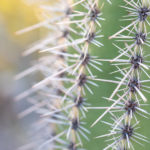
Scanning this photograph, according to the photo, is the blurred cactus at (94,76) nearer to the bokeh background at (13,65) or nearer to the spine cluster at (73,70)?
the spine cluster at (73,70)

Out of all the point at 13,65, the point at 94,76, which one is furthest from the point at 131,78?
the point at 13,65

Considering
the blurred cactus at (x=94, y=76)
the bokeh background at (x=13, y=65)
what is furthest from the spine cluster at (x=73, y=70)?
the bokeh background at (x=13, y=65)

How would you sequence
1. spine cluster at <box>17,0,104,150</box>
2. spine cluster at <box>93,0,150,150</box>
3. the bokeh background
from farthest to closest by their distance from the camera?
the bokeh background
spine cluster at <box>17,0,104,150</box>
spine cluster at <box>93,0,150,150</box>

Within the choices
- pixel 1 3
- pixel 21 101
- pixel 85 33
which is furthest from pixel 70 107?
pixel 1 3

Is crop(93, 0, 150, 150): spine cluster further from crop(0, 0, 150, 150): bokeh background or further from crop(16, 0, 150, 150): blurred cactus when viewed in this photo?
crop(0, 0, 150, 150): bokeh background

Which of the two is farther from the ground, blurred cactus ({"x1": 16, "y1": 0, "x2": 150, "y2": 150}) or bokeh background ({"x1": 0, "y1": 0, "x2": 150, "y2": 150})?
bokeh background ({"x1": 0, "y1": 0, "x2": 150, "y2": 150})

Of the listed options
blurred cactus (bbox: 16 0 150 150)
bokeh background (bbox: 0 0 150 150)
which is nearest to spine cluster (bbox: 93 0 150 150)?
blurred cactus (bbox: 16 0 150 150)

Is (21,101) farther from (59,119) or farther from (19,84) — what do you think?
(59,119)

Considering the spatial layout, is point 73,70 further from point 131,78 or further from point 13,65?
point 13,65
